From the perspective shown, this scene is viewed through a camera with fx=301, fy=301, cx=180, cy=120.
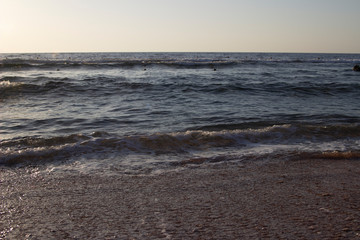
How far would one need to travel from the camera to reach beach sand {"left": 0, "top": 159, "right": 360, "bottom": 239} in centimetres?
204

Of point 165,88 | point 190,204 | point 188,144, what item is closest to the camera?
point 190,204

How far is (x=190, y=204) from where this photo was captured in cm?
248

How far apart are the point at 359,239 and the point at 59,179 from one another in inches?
106

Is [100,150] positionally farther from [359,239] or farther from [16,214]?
[359,239]

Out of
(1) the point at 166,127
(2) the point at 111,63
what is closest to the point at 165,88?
(1) the point at 166,127

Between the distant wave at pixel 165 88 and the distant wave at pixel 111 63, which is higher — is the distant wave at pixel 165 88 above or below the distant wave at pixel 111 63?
below

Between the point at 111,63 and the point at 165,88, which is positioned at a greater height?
the point at 111,63

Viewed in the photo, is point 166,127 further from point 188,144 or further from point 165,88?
point 165,88

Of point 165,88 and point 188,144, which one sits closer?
point 188,144

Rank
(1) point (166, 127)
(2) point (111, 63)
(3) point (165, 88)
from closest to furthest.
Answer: (1) point (166, 127)
(3) point (165, 88)
(2) point (111, 63)

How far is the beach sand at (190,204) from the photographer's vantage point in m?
2.04

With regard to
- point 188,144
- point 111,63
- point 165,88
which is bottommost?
point 188,144

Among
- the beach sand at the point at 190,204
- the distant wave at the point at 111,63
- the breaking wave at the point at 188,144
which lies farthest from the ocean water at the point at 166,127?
the distant wave at the point at 111,63

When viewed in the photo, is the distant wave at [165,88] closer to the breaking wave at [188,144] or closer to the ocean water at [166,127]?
the ocean water at [166,127]
